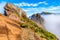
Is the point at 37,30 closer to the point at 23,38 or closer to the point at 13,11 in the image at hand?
the point at 23,38

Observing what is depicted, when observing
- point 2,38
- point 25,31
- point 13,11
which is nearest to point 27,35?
point 25,31

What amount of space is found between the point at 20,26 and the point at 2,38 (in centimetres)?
217

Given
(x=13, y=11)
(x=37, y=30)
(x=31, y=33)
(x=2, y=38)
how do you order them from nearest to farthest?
(x=2, y=38), (x=31, y=33), (x=37, y=30), (x=13, y=11)

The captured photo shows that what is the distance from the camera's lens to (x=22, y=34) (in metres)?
18.6

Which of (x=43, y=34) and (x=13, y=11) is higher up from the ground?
(x=13, y=11)

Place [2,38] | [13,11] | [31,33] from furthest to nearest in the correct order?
[13,11] < [31,33] < [2,38]

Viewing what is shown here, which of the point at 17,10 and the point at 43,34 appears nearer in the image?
the point at 43,34

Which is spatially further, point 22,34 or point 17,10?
point 17,10

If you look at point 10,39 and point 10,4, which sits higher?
point 10,4

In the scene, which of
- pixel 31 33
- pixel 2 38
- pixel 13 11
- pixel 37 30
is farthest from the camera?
pixel 13 11

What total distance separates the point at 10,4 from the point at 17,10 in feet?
2.98

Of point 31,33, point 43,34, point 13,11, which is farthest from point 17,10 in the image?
point 31,33

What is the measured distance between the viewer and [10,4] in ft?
85.3

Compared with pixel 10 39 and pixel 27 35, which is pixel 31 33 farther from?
pixel 10 39
